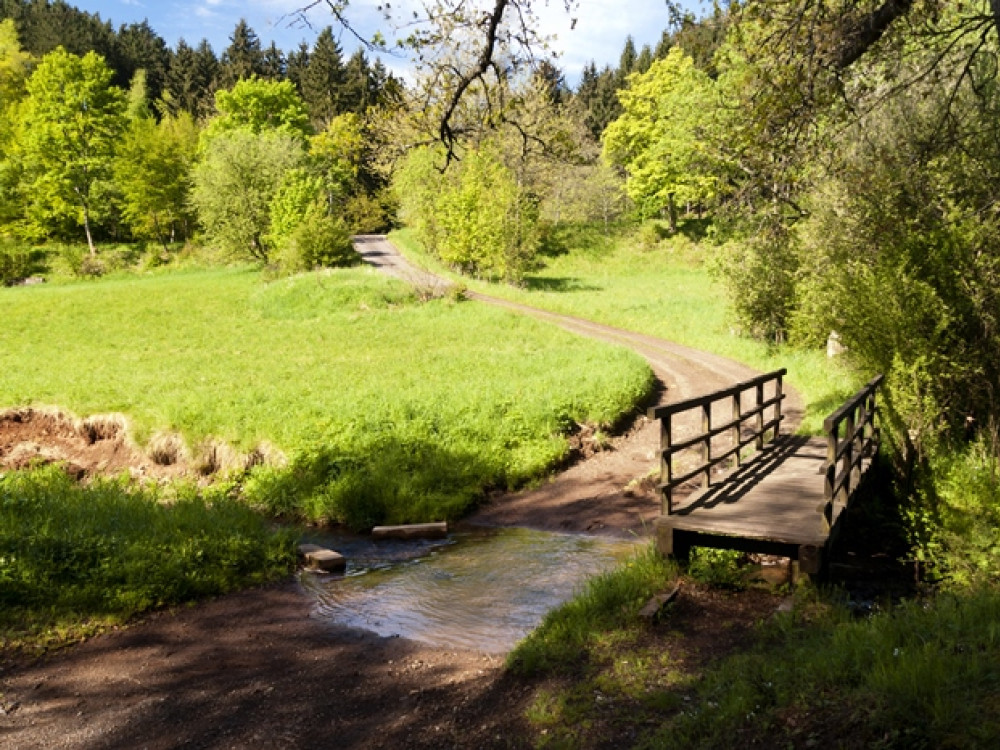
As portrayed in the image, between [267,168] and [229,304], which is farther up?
[267,168]

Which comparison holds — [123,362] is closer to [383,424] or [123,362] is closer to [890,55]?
[383,424]

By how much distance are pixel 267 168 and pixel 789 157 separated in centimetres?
3950

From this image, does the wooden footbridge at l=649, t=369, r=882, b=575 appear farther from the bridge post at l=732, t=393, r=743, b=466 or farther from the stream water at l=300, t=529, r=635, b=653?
the stream water at l=300, t=529, r=635, b=653

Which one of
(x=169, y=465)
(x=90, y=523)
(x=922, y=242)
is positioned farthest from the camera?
(x=169, y=465)

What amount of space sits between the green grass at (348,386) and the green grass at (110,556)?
231cm

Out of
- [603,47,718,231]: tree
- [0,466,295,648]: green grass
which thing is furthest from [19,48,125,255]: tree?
[0,466,295,648]: green grass

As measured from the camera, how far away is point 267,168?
4359cm

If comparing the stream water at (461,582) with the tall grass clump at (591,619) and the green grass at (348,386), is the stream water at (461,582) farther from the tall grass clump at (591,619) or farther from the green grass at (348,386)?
the green grass at (348,386)

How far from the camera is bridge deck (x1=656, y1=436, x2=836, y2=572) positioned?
7227 millimetres

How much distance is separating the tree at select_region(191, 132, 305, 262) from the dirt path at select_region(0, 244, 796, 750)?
121 ft

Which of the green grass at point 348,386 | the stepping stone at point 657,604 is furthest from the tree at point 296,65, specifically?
the stepping stone at point 657,604

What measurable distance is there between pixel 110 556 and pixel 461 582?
3.94 metres

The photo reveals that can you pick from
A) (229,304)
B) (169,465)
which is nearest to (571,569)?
(169,465)

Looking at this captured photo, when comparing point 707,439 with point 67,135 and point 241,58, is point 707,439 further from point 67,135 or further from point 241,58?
point 241,58
